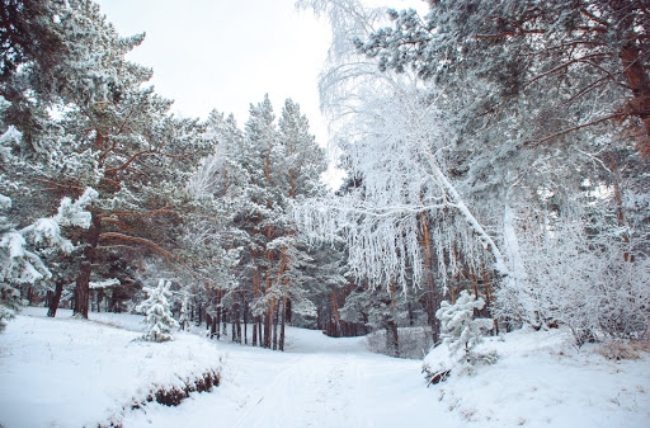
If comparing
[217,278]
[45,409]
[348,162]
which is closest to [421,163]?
[348,162]

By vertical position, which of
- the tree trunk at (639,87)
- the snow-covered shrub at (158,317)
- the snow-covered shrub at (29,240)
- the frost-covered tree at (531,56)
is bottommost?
the snow-covered shrub at (158,317)

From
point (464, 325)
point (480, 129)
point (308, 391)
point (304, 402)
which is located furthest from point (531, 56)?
point (308, 391)

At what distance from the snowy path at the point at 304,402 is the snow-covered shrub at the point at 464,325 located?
118cm

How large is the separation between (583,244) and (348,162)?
6012 millimetres

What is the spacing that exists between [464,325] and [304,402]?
3698 millimetres

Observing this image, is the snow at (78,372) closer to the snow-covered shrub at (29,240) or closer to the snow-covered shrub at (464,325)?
the snow-covered shrub at (29,240)

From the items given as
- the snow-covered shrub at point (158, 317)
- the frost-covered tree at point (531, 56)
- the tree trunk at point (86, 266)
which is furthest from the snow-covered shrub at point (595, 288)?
the tree trunk at point (86, 266)

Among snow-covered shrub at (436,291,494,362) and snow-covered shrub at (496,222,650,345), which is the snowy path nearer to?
snow-covered shrub at (436,291,494,362)

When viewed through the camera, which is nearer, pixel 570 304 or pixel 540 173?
pixel 570 304

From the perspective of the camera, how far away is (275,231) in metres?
19.6

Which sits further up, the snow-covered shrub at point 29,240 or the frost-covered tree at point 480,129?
the frost-covered tree at point 480,129

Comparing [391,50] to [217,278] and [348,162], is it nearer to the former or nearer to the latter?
[348,162]

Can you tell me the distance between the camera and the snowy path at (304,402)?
5383mm

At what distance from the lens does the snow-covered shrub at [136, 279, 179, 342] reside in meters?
7.95
